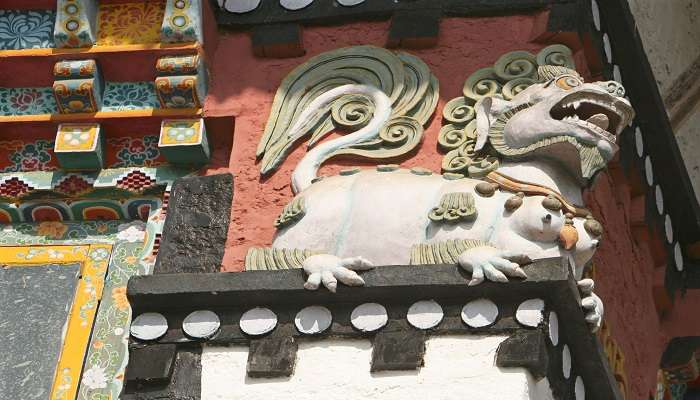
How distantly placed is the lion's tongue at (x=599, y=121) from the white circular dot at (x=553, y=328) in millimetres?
693

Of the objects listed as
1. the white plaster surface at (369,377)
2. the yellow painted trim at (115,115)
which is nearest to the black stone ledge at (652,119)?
the yellow painted trim at (115,115)

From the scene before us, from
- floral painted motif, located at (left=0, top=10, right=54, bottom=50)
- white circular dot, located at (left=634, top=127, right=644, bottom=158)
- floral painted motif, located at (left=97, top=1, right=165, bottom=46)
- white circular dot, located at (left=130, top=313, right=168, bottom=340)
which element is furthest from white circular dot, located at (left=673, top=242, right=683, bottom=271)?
floral painted motif, located at (left=0, top=10, right=54, bottom=50)

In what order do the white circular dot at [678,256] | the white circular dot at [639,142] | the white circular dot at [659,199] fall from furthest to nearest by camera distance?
the white circular dot at [678,256] < the white circular dot at [659,199] < the white circular dot at [639,142]

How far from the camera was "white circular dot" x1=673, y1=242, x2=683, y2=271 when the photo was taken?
24.3 feet

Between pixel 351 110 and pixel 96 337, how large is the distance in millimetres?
1143

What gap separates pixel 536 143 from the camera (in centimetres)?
604

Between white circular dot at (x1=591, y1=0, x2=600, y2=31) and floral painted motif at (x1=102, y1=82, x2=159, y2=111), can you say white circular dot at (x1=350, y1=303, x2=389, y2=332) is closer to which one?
floral painted motif at (x1=102, y1=82, x2=159, y2=111)

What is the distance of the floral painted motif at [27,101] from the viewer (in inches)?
269

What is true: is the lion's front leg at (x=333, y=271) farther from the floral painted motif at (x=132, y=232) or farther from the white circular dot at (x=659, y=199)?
the white circular dot at (x=659, y=199)

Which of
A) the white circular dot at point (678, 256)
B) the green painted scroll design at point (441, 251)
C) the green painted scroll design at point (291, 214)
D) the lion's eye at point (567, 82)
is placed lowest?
the green painted scroll design at point (441, 251)

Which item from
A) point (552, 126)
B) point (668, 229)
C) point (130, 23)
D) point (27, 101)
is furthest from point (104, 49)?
point (668, 229)

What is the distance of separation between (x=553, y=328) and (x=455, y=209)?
0.50 metres

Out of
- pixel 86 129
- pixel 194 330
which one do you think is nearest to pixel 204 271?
pixel 194 330

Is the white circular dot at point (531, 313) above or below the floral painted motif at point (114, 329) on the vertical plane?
below
